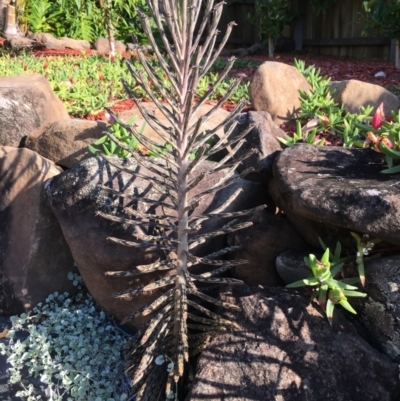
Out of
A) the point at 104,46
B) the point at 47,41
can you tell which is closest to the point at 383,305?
the point at 104,46

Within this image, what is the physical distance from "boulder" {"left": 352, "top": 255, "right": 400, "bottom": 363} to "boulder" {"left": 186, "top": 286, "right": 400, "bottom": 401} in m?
0.10

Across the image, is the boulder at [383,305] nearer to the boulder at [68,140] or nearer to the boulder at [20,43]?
the boulder at [68,140]

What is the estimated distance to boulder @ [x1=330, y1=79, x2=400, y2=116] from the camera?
4.09m

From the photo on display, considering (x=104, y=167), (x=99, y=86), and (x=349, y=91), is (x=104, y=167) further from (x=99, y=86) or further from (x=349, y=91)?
(x=99, y=86)

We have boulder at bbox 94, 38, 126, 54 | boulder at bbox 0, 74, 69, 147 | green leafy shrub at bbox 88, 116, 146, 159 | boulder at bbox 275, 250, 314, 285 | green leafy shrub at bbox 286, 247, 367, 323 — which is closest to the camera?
green leafy shrub at bbox 286, 247, 367, 323

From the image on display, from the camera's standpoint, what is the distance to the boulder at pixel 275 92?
4.23 meters

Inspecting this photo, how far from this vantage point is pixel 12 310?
3334mm

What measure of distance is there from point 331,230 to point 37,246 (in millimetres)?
1924

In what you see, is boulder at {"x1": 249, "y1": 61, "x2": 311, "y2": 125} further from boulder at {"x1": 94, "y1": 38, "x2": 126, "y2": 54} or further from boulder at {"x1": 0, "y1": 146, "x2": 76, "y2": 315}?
boulder at {"x1": 94, "y1": 38, "x2": 126, "y2": 54}

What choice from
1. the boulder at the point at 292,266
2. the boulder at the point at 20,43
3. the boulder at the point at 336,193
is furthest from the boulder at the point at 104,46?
the boulder at the point at 292,266

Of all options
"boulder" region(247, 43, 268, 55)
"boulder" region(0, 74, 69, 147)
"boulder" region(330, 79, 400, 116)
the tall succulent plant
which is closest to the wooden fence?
"boulder" region(247, 43, 268, 55)

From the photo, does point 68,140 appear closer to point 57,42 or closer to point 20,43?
point 20,43

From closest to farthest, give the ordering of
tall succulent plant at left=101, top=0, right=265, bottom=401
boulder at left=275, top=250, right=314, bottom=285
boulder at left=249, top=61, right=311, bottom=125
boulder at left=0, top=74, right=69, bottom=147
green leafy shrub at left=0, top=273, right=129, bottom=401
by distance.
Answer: tall succulent plant at left=101, top=0, right=265, bottom=401 < boulder at left=275, top=250, right=314, bottom=285 < green leafy shrub at left=0, top=273, right=129, bottom=401 < boulder at left=0, top=74, right=69, bottom=147 < boulder at left=249, top=61, right=311, bottom=125

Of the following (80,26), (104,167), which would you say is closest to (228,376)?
(104,167)
